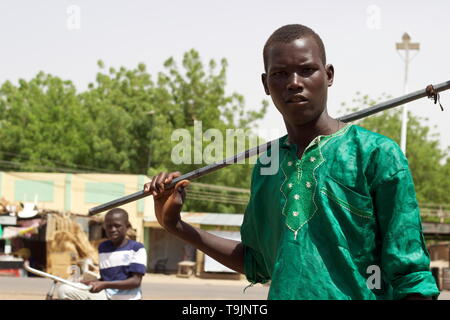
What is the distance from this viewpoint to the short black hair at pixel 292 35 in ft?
7.27

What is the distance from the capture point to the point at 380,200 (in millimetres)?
2061

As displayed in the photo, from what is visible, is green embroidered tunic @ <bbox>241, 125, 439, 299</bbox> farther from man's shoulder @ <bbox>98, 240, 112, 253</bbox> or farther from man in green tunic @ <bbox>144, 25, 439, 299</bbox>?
man's shoulder @ <bbox>98, 240, 112, 253</bbox>

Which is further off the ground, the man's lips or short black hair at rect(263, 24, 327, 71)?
short black hair at rect(263, 24, 327, 71)

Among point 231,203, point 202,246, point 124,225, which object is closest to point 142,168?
point 231,203

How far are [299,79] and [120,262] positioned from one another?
4.86 m

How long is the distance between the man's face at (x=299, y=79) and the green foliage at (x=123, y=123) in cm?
3175

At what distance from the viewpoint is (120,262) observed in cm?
676

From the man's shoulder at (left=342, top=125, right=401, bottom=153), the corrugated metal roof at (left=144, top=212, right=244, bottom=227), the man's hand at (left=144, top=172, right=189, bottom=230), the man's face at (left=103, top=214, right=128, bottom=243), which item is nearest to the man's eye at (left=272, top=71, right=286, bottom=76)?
the man's shoulder at (left=342, top=125, right=401, bottom=153)

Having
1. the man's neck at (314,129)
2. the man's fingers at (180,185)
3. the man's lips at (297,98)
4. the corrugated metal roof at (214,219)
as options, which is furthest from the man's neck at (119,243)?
the corrugated metal roof at (214,219)

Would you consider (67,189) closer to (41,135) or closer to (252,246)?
(41,135)

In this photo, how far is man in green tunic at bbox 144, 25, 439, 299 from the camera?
6.63 feet

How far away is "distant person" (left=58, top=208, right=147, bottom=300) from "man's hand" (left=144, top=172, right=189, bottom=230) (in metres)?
3.96

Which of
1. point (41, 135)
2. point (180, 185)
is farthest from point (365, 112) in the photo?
point (41, 135)

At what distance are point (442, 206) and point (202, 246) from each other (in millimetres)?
43008
